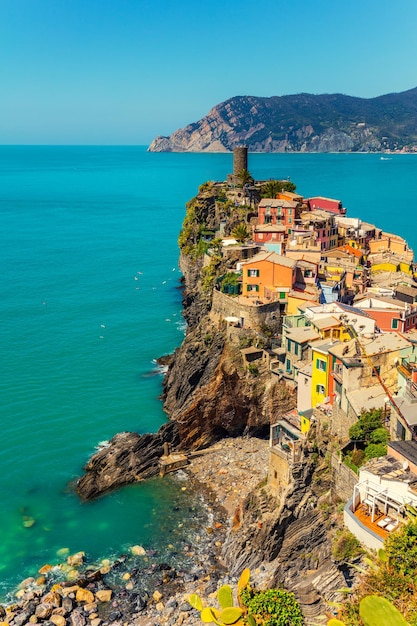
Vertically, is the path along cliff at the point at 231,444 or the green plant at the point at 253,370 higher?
the green plant at the point at 253,370

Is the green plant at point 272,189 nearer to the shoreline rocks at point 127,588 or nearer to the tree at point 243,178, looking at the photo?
the tree at point 243,178

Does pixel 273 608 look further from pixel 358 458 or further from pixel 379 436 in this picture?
pixel 379 436

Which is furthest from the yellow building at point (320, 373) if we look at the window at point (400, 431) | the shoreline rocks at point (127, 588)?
the shoreline rocks at point (127, 588)

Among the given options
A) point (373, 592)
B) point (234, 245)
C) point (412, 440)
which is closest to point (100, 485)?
point (412, 440)

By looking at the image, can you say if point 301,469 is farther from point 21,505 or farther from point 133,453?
point 21,505

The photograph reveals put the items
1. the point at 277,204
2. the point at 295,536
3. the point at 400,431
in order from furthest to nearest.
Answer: the point at 277,204 < the point at 295,536 < the point at 400,431

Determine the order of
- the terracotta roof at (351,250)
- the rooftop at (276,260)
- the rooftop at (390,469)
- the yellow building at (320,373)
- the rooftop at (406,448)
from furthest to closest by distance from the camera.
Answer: the terracotta roof at (351,250) → the rooftop at (276,260) → the yellow building at (320,373) → the rooftop at (406,448) → the rooftop at (390,469)

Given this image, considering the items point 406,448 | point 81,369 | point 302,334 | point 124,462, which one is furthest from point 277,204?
point 406,448
